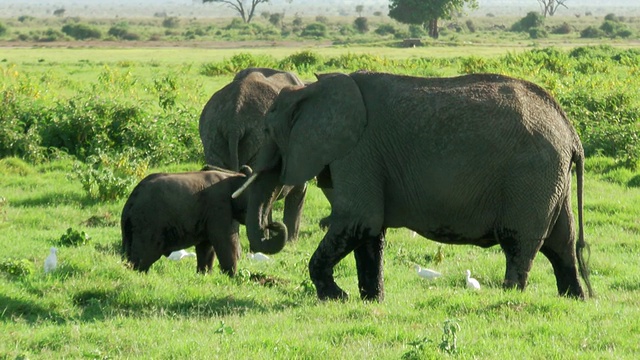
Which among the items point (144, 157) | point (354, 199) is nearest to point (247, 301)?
point (354, 199)

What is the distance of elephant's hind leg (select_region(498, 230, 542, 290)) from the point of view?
9.17 metres

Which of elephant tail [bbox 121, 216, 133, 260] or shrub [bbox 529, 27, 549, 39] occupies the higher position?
elephant tail [bbox 121, 216, 133, 260]

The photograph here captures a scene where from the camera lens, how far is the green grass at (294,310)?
24.1 feet

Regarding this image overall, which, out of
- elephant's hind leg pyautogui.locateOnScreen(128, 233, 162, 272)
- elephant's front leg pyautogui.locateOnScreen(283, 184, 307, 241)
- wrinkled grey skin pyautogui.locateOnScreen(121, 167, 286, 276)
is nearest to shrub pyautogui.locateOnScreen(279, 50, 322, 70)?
elephant's front leg pyautogui.locateOnScreen(283, 184, 307, 241)

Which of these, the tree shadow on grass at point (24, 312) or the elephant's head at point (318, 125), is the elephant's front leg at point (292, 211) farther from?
the tree shadow on grass at point (24, 312)

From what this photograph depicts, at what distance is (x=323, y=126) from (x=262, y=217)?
1196 mm

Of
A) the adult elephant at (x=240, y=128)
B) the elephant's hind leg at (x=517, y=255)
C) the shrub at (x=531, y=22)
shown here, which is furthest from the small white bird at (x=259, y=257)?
the shrub at (x=531, y=22)

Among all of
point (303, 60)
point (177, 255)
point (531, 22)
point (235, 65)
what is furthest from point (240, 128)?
point (531, 22)

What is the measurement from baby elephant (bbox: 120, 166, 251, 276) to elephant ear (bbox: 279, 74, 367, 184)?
139 centimetres

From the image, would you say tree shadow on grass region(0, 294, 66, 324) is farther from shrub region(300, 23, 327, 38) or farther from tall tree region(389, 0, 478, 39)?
shrub region(300, 23, 327, 38)

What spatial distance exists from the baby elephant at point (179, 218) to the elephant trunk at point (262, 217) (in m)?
0.73

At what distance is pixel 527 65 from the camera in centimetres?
3397

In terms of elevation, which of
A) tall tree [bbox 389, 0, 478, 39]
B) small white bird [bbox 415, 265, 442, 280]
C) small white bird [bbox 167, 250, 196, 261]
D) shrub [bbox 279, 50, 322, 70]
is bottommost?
tall tree [bbox 389, 0, 478, 39]

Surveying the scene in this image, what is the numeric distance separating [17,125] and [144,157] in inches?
96.4
